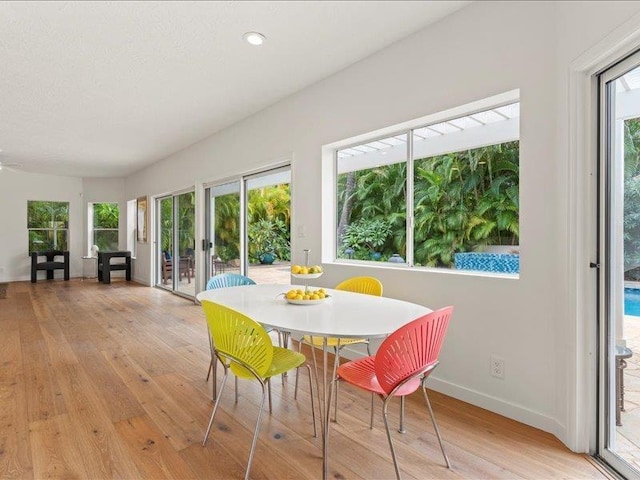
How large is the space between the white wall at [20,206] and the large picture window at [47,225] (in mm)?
109

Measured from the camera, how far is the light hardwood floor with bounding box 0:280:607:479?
1.73 m

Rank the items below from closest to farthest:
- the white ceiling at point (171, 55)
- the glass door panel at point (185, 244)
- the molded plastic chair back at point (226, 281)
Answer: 1. the white ceiling at point (171, 55)
2. the molded plastic chair back at point (226, 281)
3. the glass door panel at point (185, 244)

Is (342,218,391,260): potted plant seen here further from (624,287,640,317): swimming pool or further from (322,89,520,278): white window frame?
(624,287,640,317): swimming pool

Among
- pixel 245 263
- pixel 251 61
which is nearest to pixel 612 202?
pixel 251 61

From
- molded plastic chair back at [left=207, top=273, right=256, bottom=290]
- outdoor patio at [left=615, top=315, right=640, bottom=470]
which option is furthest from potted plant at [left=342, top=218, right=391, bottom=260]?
outdoor patio at [left=615, top=315, right=640, bottom=470]

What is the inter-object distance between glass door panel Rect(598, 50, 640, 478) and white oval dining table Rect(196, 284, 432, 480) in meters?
0.90

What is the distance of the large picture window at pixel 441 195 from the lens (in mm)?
2453

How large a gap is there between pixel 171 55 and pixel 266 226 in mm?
2504

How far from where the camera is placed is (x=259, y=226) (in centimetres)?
505

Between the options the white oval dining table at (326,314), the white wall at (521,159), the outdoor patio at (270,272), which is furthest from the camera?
the outdoor patio at (270,272)

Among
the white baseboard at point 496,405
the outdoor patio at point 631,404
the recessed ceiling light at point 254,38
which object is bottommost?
the white baseboard at point 496,405

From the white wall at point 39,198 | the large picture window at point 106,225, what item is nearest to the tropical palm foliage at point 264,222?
the white wall at point 39,198

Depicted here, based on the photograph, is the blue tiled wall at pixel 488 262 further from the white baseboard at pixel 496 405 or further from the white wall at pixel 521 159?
the white baseboard at pixel 496 405

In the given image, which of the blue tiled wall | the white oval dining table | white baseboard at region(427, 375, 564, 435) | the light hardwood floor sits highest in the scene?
the blue tiled wall
